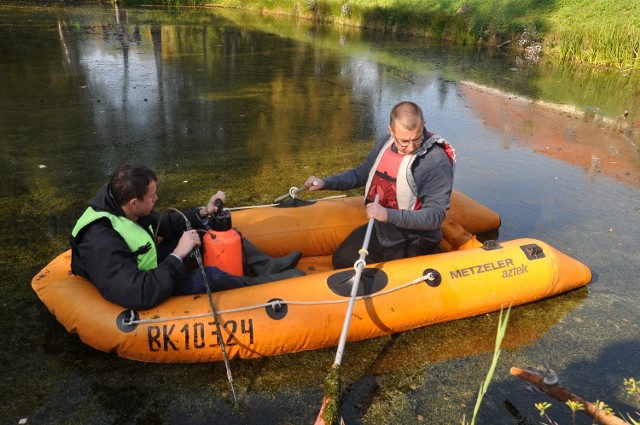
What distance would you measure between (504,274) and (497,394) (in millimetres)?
957

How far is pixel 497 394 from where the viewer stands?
129 inches

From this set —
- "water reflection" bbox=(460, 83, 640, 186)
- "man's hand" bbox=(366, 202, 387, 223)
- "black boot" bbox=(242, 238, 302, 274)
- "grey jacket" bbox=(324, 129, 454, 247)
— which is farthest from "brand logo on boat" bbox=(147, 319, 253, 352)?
"water reflection" bbox=(460, 83, 640, 186)

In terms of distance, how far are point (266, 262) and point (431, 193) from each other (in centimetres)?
132

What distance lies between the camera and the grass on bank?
48.5 feet

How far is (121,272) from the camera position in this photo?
3.09m

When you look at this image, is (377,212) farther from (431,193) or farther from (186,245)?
(186,245)

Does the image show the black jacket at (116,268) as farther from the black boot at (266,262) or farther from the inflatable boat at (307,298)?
the black boot at (266,262)

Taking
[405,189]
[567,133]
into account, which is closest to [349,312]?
[405,189]

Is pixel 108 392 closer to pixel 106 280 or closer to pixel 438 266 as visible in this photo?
pixel 106 280

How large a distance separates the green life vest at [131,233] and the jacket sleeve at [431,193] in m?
1.55

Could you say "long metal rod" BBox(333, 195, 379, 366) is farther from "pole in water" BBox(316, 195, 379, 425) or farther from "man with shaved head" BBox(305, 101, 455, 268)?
"man with shaved head" BBox(305, 101, 455, 268)

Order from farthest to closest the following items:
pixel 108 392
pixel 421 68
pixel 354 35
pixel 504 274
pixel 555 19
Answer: pixel 354 35, pixel 555 19, pixel 421 68, pixel 504 274, pixel 108 392

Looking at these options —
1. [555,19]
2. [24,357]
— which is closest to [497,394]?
[24,357]

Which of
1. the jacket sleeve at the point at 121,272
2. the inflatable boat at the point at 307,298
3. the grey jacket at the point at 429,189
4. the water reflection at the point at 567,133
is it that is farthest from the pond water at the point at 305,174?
the grey jacket at the point at 429,189
